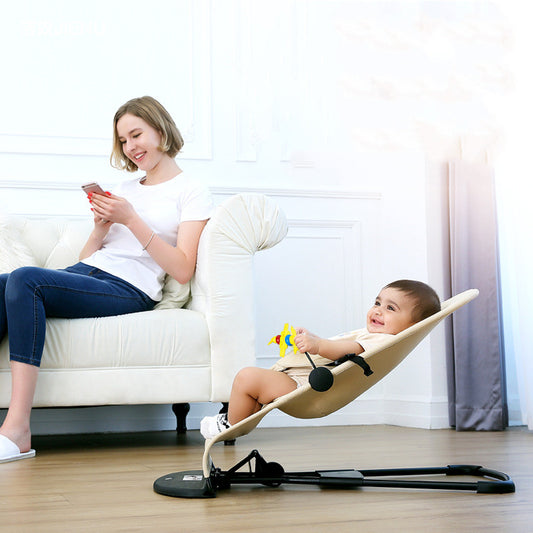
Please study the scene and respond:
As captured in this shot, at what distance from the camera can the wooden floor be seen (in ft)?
3.64

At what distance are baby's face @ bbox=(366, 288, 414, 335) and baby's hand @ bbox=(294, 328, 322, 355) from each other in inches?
7.7

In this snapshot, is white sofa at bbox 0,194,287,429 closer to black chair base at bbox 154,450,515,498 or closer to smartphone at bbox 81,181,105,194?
smartphone at bbox 81,181,105,194

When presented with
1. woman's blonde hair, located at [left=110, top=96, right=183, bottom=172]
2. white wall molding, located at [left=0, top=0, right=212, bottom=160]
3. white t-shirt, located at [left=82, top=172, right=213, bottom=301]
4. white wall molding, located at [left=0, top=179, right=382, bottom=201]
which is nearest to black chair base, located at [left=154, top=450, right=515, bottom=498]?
white t-shirt, located at [left=82, top=172, right=213, bottom=301]

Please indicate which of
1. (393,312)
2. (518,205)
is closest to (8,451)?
(393,312)

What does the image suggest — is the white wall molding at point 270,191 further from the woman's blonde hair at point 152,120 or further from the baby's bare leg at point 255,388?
the baby's bare leg at point 255,388

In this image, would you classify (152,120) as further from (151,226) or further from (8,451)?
(8,451)

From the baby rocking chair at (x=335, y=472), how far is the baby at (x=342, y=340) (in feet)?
0.27

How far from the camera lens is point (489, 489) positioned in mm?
1329

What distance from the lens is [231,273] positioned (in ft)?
7.27

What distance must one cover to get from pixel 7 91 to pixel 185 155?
29.0 inches

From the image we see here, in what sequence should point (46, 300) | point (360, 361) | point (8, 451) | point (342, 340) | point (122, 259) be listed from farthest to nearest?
1. point (122, 259)
2. point (46, 300)
3. point (8, 451)
4. point (342, 340)
5. point (360, 361)

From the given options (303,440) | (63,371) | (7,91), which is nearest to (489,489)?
(303,440)

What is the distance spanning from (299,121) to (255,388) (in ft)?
5.94

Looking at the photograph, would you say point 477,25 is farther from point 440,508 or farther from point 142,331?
point 440,508
